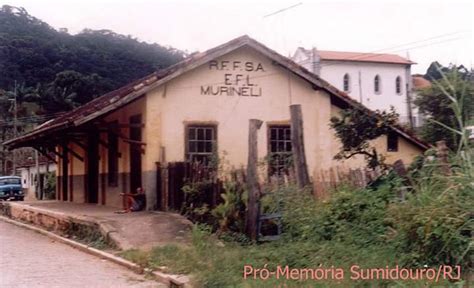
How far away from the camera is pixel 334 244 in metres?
9.15

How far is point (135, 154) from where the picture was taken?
1789 centimetres

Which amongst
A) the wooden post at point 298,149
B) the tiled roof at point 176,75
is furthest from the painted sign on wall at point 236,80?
the wooden post at point 298,149

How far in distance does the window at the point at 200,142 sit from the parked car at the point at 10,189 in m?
24.2

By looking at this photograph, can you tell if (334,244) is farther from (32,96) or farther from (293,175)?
(32,96)

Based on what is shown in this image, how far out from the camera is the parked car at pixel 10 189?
38562 mm

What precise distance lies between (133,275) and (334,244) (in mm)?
→ 3180

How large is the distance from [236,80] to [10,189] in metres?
24.8

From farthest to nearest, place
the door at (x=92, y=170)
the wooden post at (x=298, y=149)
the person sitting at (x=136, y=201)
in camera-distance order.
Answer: the door at (x=92, y=170) < the person sitting at (x=136, y=201) < the wooden post at (x=298, y=149)

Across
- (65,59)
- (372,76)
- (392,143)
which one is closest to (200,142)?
(392,143)

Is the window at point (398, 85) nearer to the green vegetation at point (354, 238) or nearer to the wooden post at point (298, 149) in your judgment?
the wooden post at point (298, 149)

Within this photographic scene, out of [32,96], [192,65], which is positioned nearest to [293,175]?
[192,65]

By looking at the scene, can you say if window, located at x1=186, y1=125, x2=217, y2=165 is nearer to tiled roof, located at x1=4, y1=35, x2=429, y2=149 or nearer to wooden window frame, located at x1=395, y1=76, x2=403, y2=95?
tiled roof, located at x1=4, y1=35, x2=429, y2=149

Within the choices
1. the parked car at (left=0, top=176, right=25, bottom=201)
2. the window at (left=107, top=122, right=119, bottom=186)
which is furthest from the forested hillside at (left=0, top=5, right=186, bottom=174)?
the window at (left=107, top=122, right=119, bottom=186)

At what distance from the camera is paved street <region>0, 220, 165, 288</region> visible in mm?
9547
